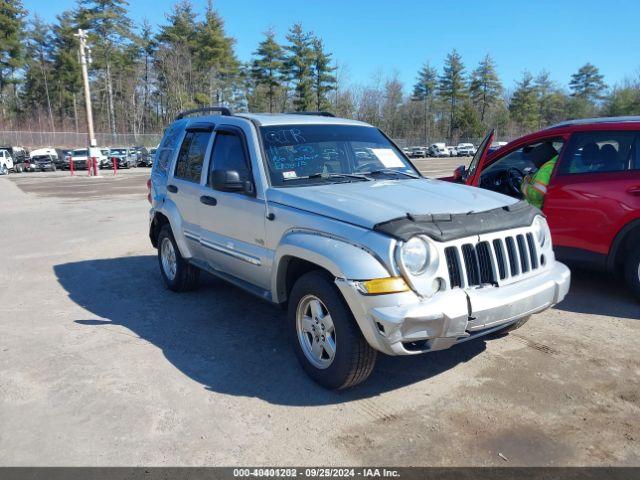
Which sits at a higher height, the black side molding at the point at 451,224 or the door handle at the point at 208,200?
the black side molding at the point at 451,224

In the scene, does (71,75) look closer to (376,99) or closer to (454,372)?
(376,99)

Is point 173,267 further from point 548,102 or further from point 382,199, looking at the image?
point 548,102

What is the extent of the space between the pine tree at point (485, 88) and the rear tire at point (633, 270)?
3500 inches

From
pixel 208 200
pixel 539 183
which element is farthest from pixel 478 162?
pixel 208 200

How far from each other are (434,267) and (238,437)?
157 cm

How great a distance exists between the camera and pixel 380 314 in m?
3.10

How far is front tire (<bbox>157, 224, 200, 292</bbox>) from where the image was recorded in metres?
5.91

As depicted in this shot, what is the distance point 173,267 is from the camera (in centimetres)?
612

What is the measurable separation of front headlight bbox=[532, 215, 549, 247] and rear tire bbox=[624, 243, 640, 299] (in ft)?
6.23

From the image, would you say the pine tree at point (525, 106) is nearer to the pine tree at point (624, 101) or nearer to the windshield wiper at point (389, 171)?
the pine tree at point (624, 101)

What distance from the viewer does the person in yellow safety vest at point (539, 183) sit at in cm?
593

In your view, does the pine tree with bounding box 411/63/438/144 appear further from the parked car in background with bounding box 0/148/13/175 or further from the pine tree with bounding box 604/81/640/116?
the parked car in background with bounding box 0/148/13/175

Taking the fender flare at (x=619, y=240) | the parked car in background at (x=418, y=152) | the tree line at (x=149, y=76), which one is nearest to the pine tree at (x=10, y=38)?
the tree line at (x=149, y=76)

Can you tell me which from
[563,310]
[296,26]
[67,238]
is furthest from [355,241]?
[296,26]
